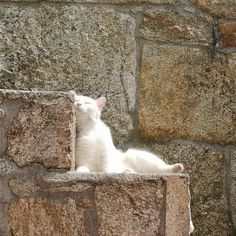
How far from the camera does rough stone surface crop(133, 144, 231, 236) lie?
3.44m

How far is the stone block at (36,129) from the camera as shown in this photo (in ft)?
7.21

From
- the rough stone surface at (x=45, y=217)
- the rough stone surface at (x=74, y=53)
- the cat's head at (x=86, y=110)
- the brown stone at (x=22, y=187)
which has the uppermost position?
the rough stone surface at (x=74, y=53)

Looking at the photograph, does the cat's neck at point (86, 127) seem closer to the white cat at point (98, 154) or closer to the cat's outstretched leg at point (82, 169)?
the white cat at point (98, 154)

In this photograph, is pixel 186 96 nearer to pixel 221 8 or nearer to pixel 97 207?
pixel 221 8

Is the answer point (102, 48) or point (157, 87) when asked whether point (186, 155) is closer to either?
point (157, 87)

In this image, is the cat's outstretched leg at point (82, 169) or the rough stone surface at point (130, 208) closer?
the rough stone surface at point (130, 208)

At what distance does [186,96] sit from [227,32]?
44cm

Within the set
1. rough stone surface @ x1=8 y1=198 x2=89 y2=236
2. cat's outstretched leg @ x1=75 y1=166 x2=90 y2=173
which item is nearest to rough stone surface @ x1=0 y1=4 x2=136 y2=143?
cat's outstretched leg @ x1=75 y1=166 x2=90 y2=173

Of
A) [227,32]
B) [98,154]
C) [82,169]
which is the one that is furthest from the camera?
[227,32]

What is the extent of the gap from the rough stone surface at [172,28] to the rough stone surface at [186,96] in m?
0.05

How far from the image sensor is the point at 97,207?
2.16m

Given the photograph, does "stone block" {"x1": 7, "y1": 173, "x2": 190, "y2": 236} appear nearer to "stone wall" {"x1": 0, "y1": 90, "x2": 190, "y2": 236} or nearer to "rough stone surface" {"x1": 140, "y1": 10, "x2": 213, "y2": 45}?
"stone wall" {"x1": 0, "y1": 90, "x2": 190, "y2": 236}

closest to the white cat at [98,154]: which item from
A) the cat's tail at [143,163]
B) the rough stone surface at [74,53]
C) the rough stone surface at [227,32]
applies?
the cat's tail at [143,163]

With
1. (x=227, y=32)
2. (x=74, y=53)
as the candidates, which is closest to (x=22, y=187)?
(x=74, y=53)
